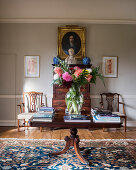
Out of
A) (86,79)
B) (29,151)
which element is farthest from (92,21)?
(29,151)

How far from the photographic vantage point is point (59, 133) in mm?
5117

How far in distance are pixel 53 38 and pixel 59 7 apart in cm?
100

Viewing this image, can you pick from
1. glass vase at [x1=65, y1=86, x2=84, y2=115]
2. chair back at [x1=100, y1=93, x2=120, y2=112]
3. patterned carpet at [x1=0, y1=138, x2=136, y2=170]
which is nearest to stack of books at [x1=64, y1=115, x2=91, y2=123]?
glass vase at [x1=65, y1=86, x2=84, y2=115]

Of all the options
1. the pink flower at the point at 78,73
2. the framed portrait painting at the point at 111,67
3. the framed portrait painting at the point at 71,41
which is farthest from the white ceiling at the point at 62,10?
the pink flower at the point at 78,73

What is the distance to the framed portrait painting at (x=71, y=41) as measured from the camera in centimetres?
591

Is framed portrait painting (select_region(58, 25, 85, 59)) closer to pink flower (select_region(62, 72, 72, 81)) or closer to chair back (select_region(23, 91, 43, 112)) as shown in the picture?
chair back (select_region(23, 91, 43, 112))

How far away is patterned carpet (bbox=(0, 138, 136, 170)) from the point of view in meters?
3.07

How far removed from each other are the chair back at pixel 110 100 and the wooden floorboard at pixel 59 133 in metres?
0.79

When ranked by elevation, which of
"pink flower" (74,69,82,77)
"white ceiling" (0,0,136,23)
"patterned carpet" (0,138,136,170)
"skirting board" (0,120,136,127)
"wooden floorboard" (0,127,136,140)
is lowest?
"wooden floorboard" (0,127,136,140)

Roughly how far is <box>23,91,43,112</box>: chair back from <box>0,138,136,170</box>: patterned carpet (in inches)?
58.1

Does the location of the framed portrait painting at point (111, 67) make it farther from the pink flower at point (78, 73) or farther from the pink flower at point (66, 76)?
the pink flower at point (66, 76)

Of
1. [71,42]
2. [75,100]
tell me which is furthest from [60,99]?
[75,100]

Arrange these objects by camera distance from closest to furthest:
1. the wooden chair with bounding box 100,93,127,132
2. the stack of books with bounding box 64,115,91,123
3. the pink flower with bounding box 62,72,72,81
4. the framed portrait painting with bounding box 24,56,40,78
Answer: the stack of books with bounding box 64,115,91,123
the pink flower with bounding box 62,72,72,81
the wooden chair with bounding box 100,93,127,132
the framed portrait painting with bounding box 24,56,40,78

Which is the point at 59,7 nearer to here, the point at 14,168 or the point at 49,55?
the point at 49,55
